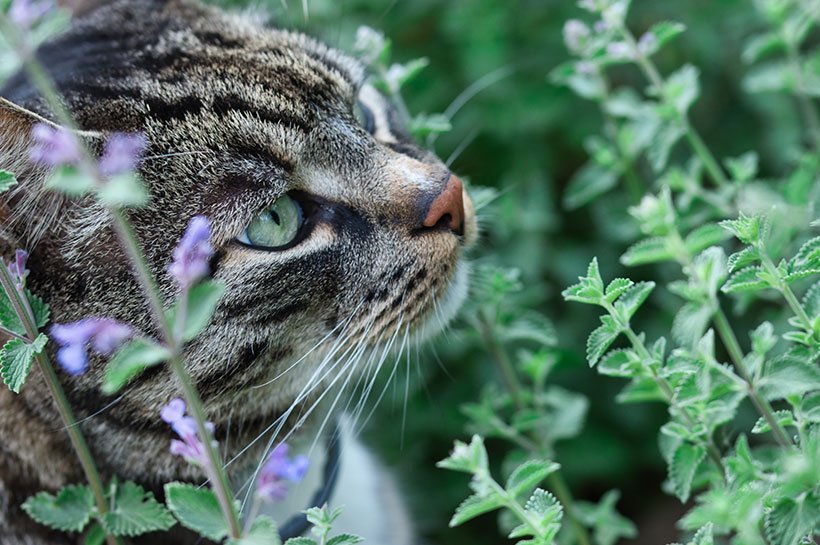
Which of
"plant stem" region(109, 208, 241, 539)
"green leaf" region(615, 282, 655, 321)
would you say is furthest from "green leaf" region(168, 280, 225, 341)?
"green leaf" region(615, 282, 655, 321)

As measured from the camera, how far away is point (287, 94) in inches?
57.2

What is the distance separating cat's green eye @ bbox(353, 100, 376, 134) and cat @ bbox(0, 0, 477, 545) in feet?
0.30

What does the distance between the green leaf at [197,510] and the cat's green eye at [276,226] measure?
1.53 feet

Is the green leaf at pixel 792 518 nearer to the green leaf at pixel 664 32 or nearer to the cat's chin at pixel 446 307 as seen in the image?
the cat's chin at pixel 446 307

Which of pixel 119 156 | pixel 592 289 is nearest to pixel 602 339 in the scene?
pixel 592 289

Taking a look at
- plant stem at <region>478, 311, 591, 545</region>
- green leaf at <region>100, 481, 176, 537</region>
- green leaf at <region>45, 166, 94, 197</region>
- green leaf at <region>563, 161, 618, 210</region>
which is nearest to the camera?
green leaf at <region>45, 166, 94, 197</region>

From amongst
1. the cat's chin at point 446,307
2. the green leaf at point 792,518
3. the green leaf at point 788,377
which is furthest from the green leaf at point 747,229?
the cat's chin at point 446,307

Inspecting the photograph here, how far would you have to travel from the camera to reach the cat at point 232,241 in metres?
1.36

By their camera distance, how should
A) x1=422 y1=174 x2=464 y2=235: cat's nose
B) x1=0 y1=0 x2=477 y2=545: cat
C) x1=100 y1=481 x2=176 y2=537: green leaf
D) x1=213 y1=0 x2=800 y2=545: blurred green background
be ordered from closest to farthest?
x1=100 y1=481 x2=176 y2=537: green leaf, x1=0 y1=0 x2=477 y2=545: cat, x1=422 y1=174 x2=464 y2=235: cat's nose, x1=213 y1=0 x2=800 y2=545: blurred green background

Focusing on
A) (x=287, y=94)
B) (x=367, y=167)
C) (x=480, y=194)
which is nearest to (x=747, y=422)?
(x=480, y=194)

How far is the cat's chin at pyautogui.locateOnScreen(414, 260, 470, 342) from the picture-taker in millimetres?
1561

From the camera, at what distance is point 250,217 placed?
1.39m

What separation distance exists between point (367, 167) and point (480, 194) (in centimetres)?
35

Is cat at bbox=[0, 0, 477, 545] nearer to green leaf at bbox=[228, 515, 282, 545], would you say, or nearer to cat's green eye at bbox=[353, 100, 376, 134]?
cat's green eye at bbox=[353, 100, 376, 134]
